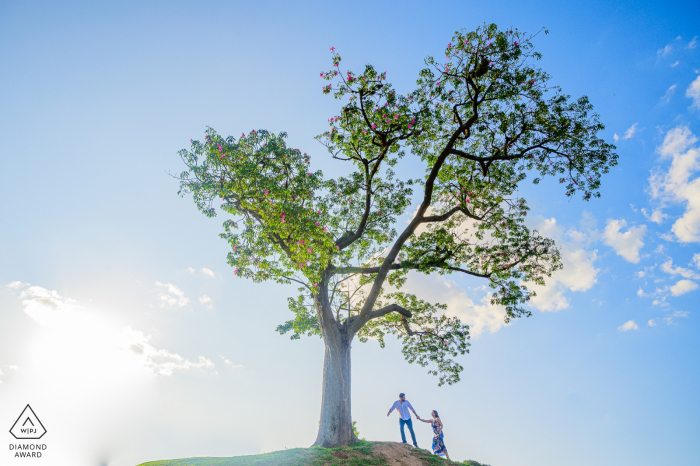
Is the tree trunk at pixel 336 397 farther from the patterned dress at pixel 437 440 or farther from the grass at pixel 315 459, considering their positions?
the patterned dress at pixel 437 440

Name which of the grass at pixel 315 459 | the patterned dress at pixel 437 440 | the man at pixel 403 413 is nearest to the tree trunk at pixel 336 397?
the grass at pixel 315 459

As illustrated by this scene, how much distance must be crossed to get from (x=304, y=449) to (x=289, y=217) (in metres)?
7.19

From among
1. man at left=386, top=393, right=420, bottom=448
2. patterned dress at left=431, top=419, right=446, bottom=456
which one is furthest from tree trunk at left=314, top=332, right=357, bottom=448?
patterned dress at left=431, top=419, right=446, bottom=456

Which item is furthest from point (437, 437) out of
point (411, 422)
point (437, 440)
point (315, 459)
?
point (315, 459)

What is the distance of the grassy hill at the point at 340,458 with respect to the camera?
10.1m

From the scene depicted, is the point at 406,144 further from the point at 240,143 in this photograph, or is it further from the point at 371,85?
the point at 240,143

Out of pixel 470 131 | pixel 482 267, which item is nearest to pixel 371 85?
pixel 470 131

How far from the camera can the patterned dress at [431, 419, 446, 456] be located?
13.2 metres

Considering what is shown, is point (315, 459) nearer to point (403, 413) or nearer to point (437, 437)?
point (403, 413)

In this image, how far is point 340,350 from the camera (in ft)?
43.3

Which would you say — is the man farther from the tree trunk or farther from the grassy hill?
the tree trunk

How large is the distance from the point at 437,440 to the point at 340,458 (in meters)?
4.79

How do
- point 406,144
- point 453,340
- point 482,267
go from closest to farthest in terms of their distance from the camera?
point 406,144 < point 482,267 < point 453,340

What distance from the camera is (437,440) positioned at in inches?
524
